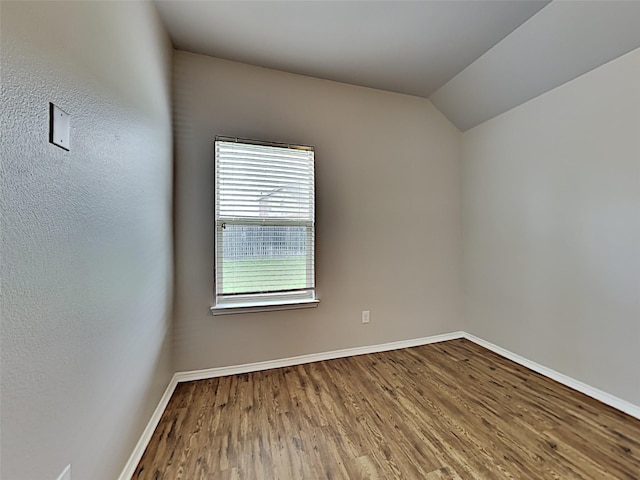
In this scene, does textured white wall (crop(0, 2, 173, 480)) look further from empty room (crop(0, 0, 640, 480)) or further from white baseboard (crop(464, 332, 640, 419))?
white baseboard (crop(464, 332, 640, 419))

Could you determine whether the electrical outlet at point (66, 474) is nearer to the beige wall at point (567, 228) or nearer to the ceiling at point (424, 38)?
the ceiling at point (424, 38)

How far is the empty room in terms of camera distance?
93 cm

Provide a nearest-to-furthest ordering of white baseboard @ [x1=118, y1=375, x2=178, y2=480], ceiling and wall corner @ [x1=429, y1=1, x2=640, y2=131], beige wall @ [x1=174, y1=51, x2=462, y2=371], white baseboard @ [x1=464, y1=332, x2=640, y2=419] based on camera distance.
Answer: white baseboard @ [x1=118, y1=375, x2=178, y2=480], ceiling and wall corner @ [x1=429, y1=1, x2=640, y2=131], white baseboard @ [x1=464, y1=332, x2=640, y2=419], beige wall @ [x1=174, y1=51, x2=462, y2=371]

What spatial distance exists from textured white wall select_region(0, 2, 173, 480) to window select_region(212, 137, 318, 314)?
74cm

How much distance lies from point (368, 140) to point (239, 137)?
130cm

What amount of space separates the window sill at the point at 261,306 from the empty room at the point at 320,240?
0.08 feet

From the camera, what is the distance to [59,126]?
0.89 metres

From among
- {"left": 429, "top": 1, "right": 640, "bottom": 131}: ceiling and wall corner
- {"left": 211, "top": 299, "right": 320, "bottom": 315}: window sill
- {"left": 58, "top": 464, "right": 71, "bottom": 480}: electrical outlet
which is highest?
{"left": 429, "top": 1, "right": 640, "bottom": 131}: ceiling and wall corner

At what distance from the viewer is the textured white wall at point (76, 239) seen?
0.73 m

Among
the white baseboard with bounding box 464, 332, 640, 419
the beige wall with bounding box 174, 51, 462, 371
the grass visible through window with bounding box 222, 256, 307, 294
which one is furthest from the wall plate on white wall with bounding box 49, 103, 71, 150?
the white baseboard with bounding box 464, 332, 640, 419

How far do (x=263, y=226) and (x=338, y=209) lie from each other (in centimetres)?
76

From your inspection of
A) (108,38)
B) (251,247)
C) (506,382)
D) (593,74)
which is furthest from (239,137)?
(506,382)

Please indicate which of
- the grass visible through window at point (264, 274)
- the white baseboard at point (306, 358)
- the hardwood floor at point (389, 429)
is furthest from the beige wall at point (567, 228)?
the grass visible through window at point (264, 274)

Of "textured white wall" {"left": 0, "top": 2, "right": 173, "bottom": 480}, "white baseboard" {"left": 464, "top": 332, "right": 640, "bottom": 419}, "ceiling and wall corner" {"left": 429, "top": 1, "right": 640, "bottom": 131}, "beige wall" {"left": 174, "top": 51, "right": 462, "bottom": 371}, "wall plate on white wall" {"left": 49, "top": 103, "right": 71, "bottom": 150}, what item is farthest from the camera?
"beige wall" {"left": 174, "top": 51, "right": 462, "bottom": 371}
